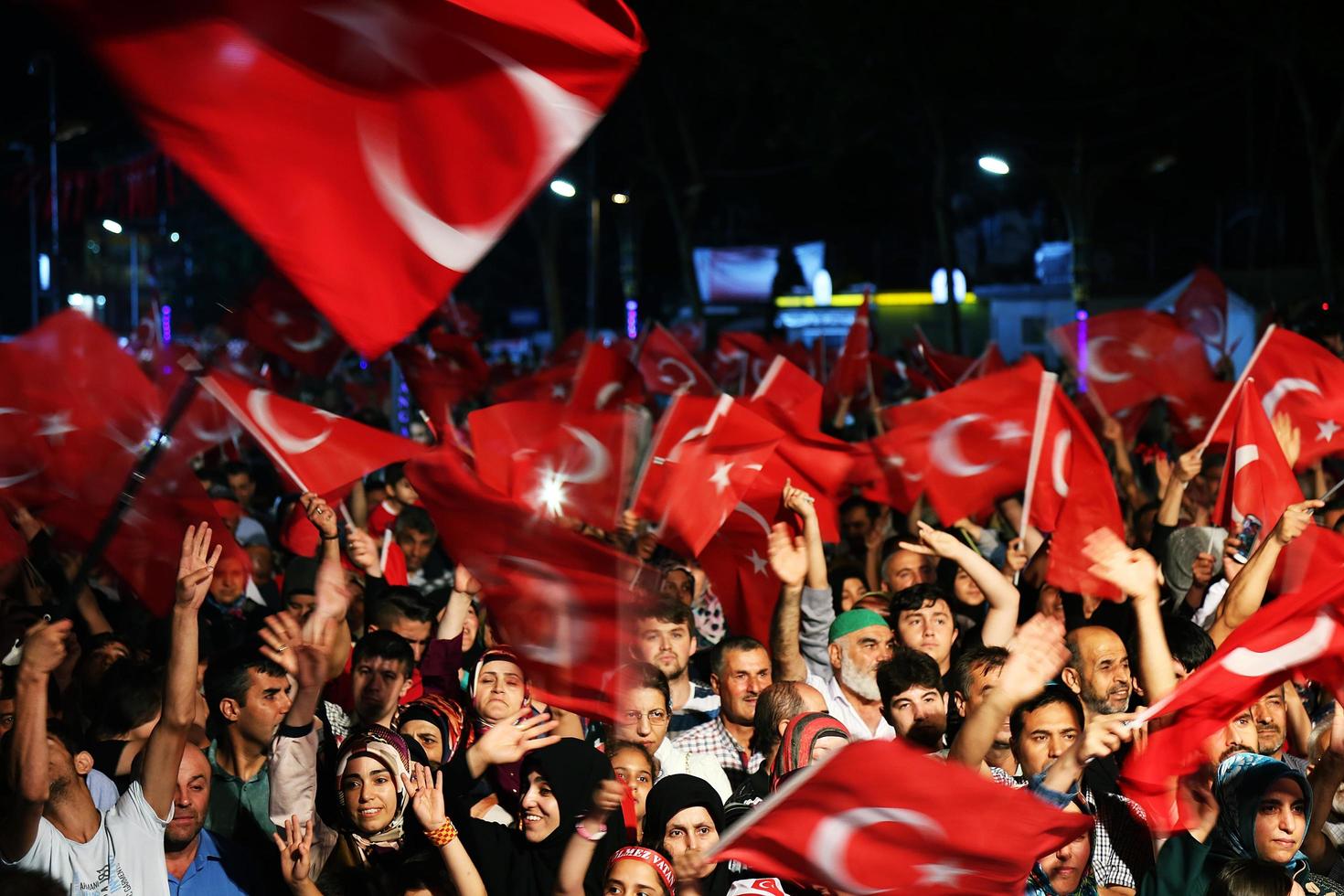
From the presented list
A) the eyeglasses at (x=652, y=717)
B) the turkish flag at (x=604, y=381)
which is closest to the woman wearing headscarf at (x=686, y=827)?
the eyeglasses at (x=652, y=717)

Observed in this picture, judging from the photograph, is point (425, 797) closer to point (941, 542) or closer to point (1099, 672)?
point (941, 542)

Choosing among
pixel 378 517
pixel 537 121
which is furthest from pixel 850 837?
pixel 378 517

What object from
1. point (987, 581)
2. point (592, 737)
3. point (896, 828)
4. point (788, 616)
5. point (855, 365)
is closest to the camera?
point (896, 828)

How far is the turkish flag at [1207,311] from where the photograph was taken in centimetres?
1508

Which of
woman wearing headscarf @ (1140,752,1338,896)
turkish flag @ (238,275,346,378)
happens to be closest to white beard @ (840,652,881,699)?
woman wearing headscarf @ (1140,752,1338,896)

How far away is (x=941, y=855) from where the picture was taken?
155 inches

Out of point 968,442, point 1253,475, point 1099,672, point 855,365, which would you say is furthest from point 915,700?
point 855,365

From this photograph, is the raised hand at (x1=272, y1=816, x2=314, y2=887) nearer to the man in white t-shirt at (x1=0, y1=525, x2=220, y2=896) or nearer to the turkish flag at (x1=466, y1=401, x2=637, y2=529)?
the man in white t-shirt at (x1=0, y1=525, x2=220, y2=896)

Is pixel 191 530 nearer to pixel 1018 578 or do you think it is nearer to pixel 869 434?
pixel 1018 578

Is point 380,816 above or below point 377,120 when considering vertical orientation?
below

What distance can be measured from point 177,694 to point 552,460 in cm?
320

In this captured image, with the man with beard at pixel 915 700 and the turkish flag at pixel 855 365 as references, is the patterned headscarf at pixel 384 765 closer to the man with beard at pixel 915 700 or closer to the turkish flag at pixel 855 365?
the man with beard at pixel 915 700

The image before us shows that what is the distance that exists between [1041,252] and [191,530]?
41.3 metres

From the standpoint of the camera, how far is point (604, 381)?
13.2 metres
